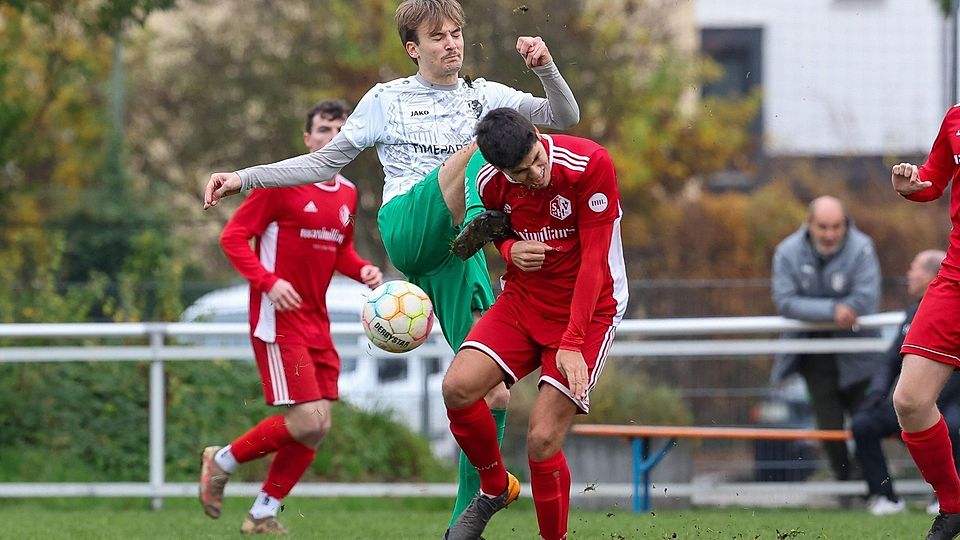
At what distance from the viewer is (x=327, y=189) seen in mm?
8047

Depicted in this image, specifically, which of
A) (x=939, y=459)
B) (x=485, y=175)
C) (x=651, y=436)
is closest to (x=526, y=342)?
(x=485, y=175)

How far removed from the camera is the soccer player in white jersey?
6.30 m

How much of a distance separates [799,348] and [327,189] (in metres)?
3.60

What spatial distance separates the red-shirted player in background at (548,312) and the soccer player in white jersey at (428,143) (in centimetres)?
45

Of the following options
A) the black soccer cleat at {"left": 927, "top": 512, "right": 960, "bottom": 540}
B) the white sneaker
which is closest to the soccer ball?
the black soccer cleat at {"left": 927, "top": 512, "right": 960, "bottom": 540}

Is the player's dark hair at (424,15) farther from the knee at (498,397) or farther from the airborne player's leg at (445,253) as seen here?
the knee at (498,397)

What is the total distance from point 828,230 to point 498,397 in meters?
4.23

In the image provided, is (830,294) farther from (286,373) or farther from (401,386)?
(286,373)

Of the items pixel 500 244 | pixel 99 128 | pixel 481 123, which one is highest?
pixel 99 128

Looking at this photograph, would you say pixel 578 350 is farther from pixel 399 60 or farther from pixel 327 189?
pixel 399 60

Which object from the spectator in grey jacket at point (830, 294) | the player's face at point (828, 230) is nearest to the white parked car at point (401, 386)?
the spectator in grey jacket at point (830, 294)

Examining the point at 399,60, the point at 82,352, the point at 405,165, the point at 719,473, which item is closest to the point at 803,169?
the point at 399,60

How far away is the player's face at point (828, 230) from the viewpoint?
995 centimetres

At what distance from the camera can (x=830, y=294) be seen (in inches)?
392
